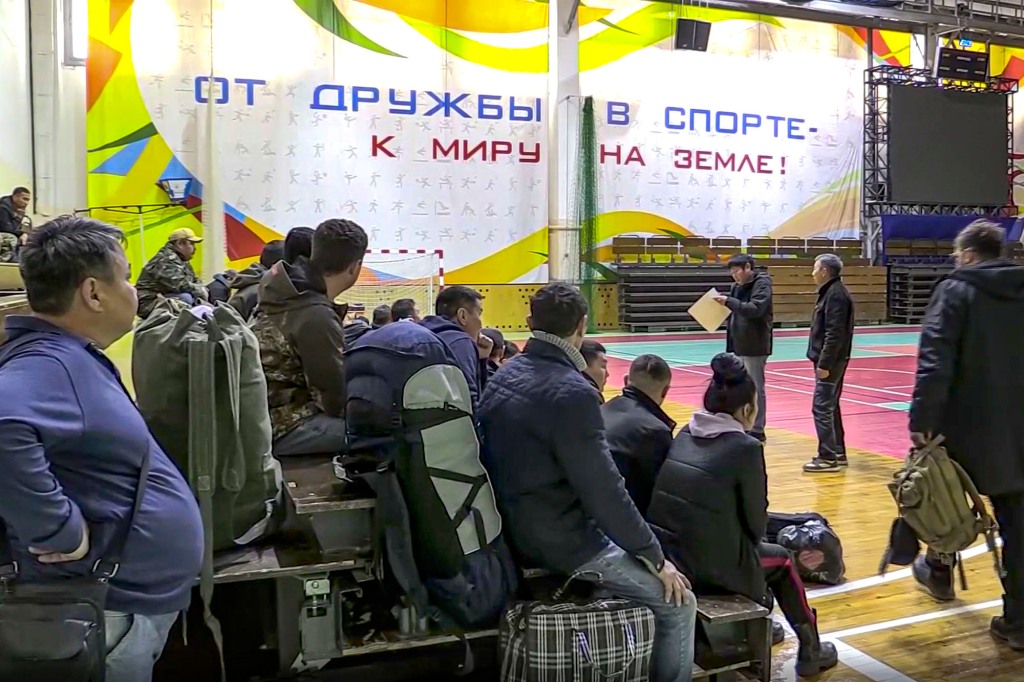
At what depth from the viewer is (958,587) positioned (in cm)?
430

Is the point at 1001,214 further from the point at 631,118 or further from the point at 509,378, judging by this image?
the point at 509,378

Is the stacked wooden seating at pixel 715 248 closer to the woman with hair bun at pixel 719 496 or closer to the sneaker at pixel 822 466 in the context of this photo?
the sneaker at pixel 822 466

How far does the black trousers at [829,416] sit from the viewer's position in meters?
6.65

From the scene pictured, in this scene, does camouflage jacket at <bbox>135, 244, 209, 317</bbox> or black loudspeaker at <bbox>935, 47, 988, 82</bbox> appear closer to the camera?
camouflage jacket at <bbox>135, 244, 209, 317</bbox>

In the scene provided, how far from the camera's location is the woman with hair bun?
3027 millimetres

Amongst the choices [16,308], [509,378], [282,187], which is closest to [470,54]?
[282,187]

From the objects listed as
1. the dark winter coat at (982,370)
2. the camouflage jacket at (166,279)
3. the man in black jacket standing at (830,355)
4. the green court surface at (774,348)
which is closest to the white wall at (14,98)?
the camouflage jacket at (166,279)

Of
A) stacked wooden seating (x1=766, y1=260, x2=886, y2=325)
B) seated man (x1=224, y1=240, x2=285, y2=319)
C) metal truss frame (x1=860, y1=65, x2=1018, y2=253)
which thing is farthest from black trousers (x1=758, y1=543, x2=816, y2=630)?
metal truss frame (x1=860, y1=65, x2=1018, y2=253)

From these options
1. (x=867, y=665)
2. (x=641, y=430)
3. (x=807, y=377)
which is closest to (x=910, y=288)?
(x=807, y=377)

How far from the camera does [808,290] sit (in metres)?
19.3

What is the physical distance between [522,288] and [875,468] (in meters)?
11.3

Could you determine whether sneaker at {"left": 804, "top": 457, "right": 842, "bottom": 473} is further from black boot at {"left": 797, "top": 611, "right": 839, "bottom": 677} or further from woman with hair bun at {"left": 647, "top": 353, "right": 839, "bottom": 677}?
woman with hair bun at {"left": 647, "top": 353, "right": 839, "bottom": 677}

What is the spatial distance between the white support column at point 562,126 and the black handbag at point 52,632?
1581cm

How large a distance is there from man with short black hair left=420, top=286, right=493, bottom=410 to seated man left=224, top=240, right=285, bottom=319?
110cm
